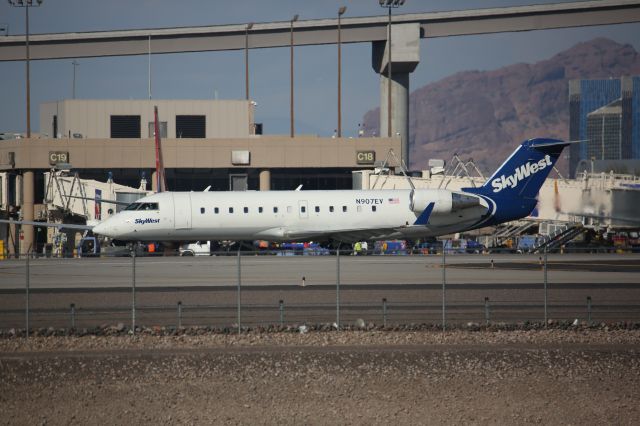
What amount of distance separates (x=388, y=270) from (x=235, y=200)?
12386 millimetres

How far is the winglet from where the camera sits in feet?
151

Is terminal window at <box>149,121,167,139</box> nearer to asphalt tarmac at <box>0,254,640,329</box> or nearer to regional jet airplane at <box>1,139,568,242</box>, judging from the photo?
regional jet airplane at <box>1,139,568,242</box>

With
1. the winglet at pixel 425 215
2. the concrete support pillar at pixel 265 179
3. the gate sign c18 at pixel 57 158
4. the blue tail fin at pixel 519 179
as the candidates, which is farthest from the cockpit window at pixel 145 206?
the gate sign c18 at pixel 57 158

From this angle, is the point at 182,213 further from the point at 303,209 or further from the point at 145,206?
the point at 303,209

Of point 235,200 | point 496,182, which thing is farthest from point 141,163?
point 496,182

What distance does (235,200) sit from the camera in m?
45.7

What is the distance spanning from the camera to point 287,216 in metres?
45.9

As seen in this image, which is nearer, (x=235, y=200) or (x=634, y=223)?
(x=634, y=223)

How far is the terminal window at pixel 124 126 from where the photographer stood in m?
90.2

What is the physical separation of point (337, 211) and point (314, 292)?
57.6 feet

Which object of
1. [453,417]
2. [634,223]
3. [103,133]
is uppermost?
[103,133]

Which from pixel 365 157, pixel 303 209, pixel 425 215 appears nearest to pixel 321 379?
pixel 303 209

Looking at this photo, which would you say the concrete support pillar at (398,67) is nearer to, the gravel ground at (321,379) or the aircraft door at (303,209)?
the aircraft door at (303,209)

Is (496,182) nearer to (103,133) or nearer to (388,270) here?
(388,270)
